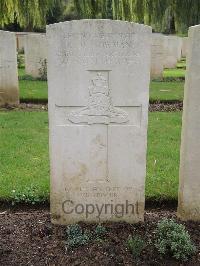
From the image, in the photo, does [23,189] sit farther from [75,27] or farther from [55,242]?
[75,27]

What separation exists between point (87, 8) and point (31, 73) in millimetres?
5987

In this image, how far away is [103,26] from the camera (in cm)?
310

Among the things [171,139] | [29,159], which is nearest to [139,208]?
[29,159]

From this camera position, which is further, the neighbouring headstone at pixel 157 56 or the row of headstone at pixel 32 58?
the neighbouring headstone at pixel 157 56

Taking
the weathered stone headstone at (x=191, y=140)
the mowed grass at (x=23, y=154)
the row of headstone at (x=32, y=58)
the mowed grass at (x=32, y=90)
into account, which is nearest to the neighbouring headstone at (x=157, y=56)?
the row of headstone at (x=32, y=58)

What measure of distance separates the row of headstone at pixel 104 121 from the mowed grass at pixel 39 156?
0.75 m

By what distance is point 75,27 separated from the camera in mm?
3088

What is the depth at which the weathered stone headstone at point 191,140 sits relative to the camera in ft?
10.5

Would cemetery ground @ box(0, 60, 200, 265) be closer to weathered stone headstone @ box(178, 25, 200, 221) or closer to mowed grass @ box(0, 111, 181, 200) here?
mowed grass @ box(0, 111, 181, 200)

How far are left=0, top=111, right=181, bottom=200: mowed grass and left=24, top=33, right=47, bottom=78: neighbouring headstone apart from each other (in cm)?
529

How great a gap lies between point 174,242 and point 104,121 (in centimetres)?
115

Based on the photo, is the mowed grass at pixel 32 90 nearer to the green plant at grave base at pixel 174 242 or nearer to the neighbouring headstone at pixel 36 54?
the neighbouring headstone at pixel 36 54

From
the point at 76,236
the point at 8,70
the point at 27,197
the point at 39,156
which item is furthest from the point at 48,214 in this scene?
the point at 8,70

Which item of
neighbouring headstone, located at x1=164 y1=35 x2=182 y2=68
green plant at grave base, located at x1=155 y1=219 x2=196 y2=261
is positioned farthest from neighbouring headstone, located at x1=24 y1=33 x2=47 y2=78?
green plant at grave base, located at x1=155 y1=219 x2=196 y2=261
